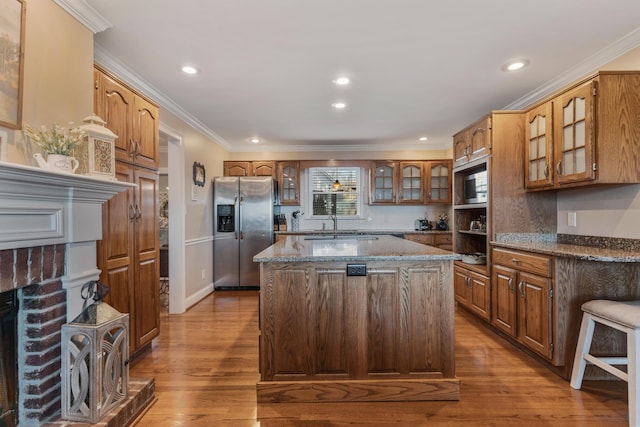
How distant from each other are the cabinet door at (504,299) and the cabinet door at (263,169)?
3611 mm

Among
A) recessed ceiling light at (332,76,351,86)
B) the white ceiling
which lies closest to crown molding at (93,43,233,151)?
the white ceiling

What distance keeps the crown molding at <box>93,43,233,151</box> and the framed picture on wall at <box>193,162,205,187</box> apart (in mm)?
482

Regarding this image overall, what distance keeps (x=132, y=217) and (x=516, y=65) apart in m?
3.25

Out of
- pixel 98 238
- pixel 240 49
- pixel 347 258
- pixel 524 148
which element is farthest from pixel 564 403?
pixel 240 49

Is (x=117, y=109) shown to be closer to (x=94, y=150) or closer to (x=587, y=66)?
(x=94, y=150)

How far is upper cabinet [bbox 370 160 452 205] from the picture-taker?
535cm

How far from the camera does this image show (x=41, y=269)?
60.1 inches

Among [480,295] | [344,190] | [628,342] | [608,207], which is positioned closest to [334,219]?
[344,190]

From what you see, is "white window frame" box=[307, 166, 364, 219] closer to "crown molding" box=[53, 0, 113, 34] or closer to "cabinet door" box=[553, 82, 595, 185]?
"cabinet door" box=[553, 82, 595, 185]

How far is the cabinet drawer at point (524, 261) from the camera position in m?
2.29

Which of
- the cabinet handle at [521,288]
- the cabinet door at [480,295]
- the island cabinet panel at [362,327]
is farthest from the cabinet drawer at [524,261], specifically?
the island cabinet panel at [362,327]

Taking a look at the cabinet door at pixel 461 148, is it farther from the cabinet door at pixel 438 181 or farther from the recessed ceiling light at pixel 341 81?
the recessed ceiling light at pixel 341 81

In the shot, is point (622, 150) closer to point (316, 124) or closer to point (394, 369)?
point (394, 369)

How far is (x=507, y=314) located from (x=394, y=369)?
1.39 meters
